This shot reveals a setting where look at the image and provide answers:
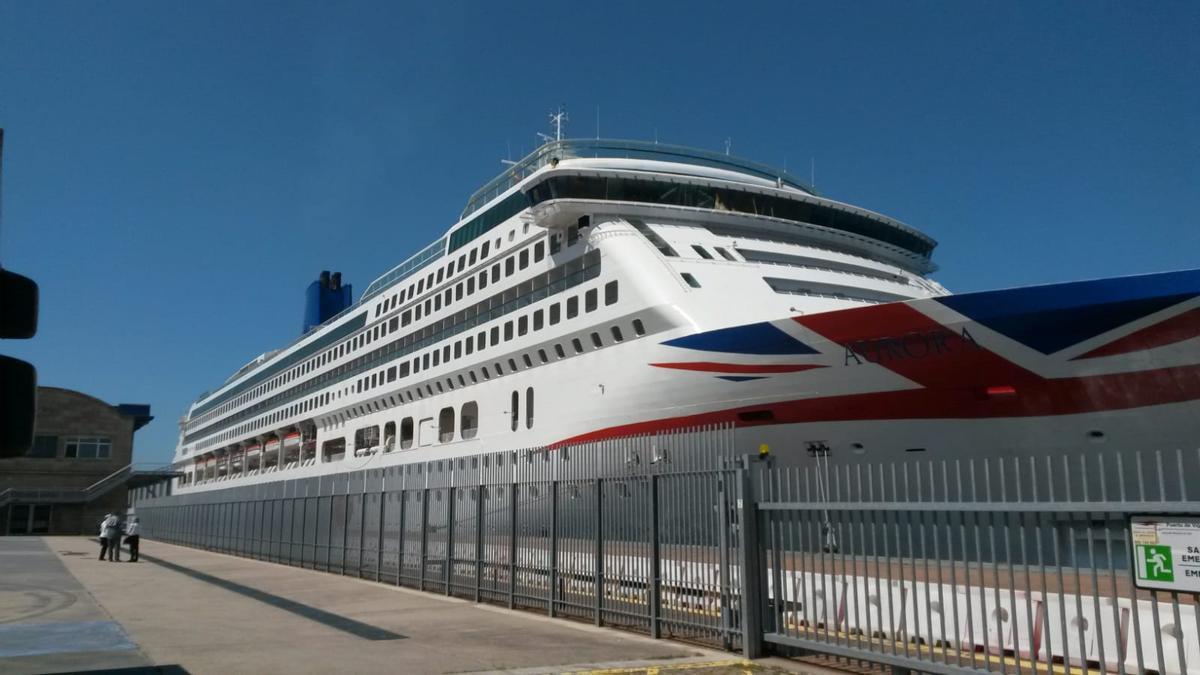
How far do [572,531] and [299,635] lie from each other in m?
3.34

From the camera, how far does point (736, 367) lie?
16.2 metres

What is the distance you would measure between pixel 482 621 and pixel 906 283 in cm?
1746

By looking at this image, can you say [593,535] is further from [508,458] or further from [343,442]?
[343,442]

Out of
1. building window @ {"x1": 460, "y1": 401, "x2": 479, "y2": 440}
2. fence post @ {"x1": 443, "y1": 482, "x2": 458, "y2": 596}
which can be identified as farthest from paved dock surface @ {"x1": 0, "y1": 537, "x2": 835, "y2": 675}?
building window @ {"x1": 460, "y1": 401, "x2": 479, "y2": 440}

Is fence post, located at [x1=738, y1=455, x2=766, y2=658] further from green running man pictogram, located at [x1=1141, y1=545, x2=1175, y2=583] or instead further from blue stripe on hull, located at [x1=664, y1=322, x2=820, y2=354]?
blue stripe on hull, located at [x1=664, y1=322, x2=820, y2=354]

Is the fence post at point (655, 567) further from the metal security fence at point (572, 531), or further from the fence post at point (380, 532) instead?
the fence post at point (380, 532)

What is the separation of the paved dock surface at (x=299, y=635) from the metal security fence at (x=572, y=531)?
39cm

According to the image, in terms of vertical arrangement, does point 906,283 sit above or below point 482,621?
above

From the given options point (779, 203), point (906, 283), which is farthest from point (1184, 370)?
point (779, 203)

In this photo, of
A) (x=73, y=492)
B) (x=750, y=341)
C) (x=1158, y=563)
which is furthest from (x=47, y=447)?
(x=1158, y=563)

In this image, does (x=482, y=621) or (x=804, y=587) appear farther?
(x=482, y=621)

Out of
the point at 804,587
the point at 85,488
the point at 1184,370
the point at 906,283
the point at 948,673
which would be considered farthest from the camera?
the point at 85,488

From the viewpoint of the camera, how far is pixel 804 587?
7.99 metres

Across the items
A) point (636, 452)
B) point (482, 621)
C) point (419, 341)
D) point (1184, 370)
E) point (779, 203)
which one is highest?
point (779, 203)
